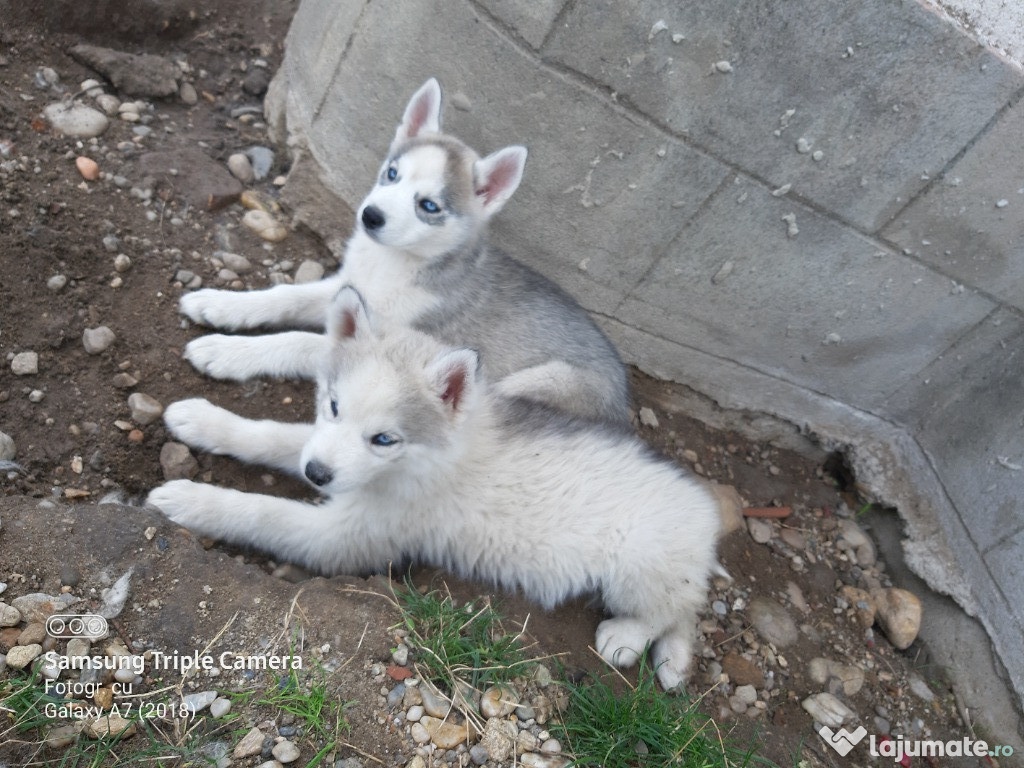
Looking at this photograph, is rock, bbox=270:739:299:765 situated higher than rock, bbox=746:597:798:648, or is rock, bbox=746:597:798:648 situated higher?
rock, bbox=746:597:798:648

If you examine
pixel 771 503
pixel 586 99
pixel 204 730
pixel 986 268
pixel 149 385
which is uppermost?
pixel 986 268

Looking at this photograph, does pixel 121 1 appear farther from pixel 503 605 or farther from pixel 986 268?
pixel 986 268

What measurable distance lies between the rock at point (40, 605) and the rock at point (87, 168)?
93.0 inches

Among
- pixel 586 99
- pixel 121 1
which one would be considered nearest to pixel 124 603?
pixel 586 99

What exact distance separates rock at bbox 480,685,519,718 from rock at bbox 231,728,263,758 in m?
0.76

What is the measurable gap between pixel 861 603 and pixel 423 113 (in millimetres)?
3516

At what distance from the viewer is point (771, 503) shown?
420cm

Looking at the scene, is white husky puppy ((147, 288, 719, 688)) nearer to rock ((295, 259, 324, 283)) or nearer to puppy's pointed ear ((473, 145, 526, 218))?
puppy's pointed ear ((473, 145, 526, 218))

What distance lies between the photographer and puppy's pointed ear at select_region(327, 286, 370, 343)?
2.62m

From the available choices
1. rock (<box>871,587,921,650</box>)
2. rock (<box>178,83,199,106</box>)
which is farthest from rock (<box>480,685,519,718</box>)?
rock (<box>178,83,199,106</box>)

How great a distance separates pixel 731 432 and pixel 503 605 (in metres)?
2.15

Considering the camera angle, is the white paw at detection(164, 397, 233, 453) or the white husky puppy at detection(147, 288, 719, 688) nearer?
the white husky puppy at detection(147, 288, 719, 688)

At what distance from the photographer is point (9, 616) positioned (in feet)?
7.22

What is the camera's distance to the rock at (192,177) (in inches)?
153
